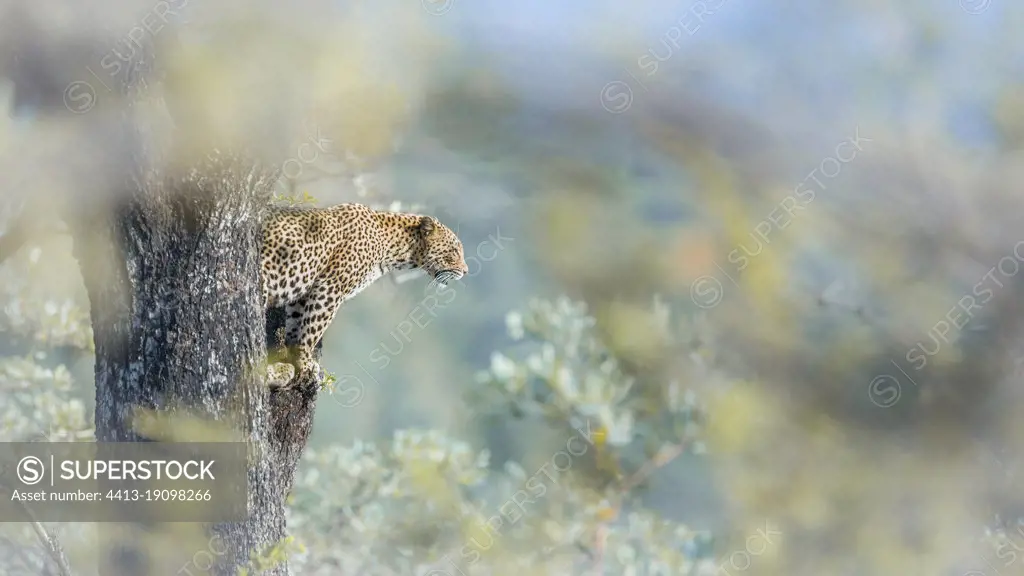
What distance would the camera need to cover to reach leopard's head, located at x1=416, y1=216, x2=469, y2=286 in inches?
112

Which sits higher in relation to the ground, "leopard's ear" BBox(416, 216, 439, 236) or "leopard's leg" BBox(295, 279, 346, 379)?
"leopard's ear" BBox(416, 216, 439, 236)

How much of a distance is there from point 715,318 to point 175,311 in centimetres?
313

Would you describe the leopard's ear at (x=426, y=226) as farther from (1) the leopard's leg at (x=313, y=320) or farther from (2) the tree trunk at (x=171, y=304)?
(2) the tree trunk at (x=171, y=304)

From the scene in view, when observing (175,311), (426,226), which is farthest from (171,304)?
(426,226)

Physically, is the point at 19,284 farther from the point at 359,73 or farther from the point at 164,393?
the point at 164,393

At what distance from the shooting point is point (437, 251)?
2.85 metres

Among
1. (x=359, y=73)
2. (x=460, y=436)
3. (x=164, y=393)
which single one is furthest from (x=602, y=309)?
(x=164, y=393)

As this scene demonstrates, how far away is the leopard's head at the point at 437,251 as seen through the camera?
2840 millimetres

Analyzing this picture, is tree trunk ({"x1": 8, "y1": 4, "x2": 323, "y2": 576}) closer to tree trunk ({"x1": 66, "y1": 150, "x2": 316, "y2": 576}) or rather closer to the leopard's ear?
tree trunk ({"x1": 66, "y1": 150, "x2": 316, "y2": 576})

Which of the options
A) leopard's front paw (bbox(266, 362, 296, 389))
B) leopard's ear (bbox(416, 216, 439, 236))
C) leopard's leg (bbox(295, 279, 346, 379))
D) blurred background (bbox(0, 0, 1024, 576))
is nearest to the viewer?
leopard's front paw (bbox(266, 362, 296, 389))

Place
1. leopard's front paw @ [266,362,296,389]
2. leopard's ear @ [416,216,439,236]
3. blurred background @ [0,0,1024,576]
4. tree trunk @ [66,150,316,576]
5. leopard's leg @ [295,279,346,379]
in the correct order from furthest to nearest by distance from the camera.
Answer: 1. blurred background @ [0,0,1024,576]
2. leopard's ear @ [416,216,439,236]
3. leopard's leg @ [295,279,346,379]
4. leopard's front paw @ [266,362,296,389]
5. tree trunk @ [66,150,316,576]

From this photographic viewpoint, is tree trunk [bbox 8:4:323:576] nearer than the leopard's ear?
Yes

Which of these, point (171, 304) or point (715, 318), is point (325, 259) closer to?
point (171, 304)

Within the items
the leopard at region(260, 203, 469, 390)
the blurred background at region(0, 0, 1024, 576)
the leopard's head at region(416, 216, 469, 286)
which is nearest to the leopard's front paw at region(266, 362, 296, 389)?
the leopard at region(260, 203, 469, 390)
